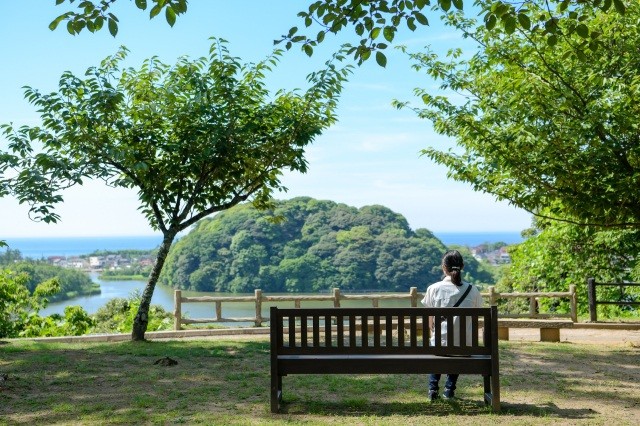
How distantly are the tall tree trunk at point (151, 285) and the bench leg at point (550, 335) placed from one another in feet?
22.6

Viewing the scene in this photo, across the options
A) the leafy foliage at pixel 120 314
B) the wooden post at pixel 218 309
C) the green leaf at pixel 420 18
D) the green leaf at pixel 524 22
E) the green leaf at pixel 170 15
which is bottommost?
the leafy foliage at pixel 120 314

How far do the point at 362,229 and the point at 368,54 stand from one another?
5599cm

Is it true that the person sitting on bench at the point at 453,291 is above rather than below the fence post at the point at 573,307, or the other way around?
above

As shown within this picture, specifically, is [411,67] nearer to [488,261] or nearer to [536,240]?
[536,240]

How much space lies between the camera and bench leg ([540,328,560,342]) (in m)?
13.5

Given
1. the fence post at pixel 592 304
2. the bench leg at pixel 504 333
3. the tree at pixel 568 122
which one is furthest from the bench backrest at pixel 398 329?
the fence post at pixel 592 304

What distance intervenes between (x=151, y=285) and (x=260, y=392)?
18.8 feet

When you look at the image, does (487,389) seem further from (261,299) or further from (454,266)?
(261,299)

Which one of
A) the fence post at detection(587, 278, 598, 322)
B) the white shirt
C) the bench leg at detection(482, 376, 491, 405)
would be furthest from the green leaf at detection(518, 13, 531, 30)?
the fence post at detection(587, 278, 598, 322)

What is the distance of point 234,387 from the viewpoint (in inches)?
316

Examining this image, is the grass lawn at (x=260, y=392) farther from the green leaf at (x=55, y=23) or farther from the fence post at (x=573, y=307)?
the fence post at (x=573, y=307)

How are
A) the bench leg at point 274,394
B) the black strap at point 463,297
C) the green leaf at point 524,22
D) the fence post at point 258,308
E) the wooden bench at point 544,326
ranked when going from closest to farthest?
1. the green leaf at point 524,22
2. the bench leg at point 274,394
3. the black strap at point 463,297
4. the wooden bench at point 544,326
5. the fence post at point 258,308

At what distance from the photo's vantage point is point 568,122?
1078cm

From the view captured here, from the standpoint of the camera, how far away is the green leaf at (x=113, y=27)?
20.4 ft
